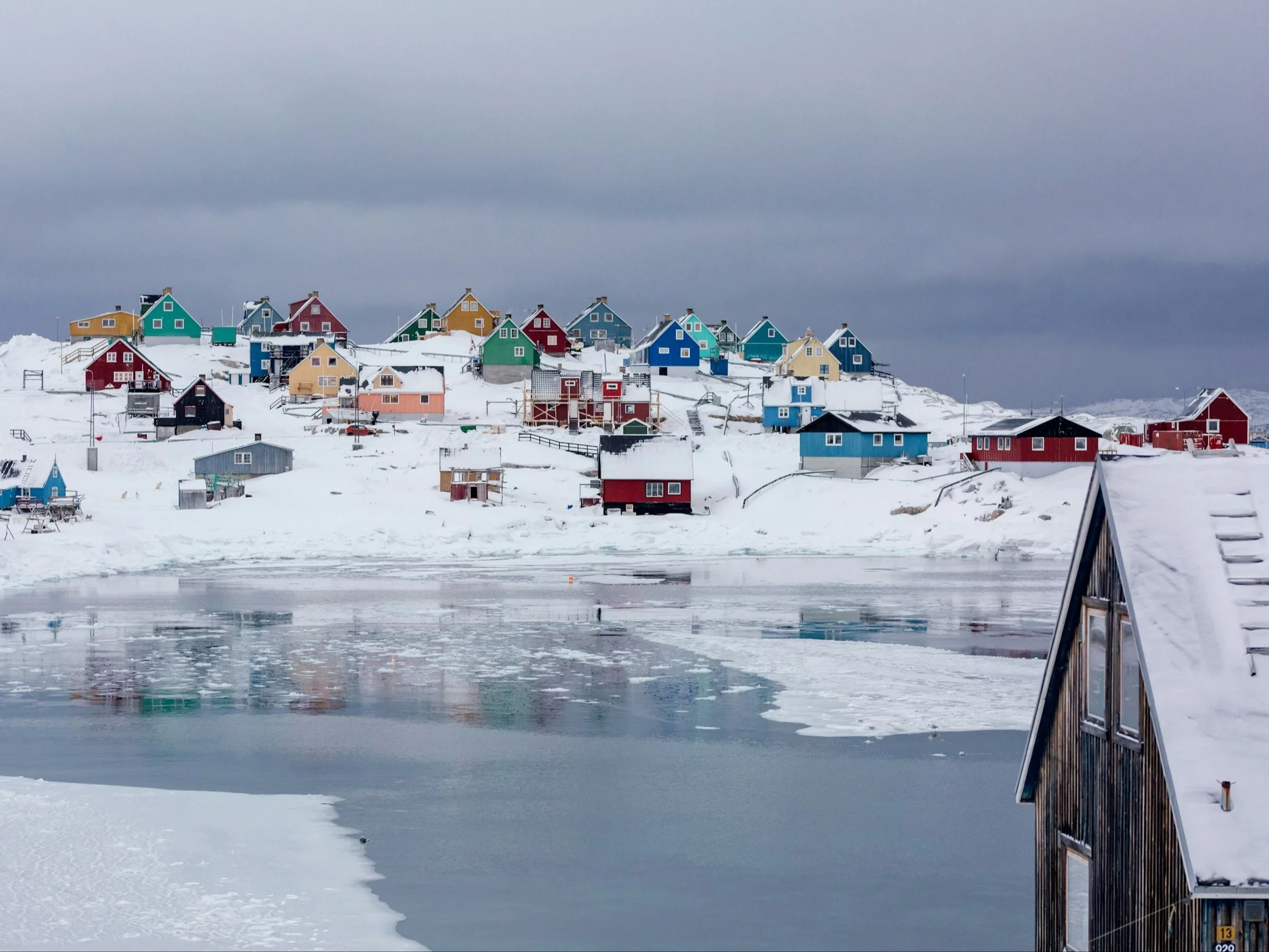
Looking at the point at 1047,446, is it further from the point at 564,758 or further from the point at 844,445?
the point at 564,758

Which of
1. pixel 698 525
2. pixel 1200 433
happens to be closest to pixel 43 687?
pixel 698 525

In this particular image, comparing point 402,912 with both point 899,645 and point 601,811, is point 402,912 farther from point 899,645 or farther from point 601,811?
point 899,645

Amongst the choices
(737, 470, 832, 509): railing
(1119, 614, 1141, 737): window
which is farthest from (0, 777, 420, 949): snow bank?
(737, 470, 832, 509): railing

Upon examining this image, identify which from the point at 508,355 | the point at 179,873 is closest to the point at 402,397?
the point at 508,355

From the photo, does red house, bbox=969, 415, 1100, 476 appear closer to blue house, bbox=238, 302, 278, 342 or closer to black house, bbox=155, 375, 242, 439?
black house, bbox=155, 375, 242, 439

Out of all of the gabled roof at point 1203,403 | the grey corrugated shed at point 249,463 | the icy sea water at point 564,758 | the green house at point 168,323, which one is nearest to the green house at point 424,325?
the green house at point 168,323

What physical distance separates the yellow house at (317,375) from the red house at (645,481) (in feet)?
104

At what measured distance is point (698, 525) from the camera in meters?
67.1

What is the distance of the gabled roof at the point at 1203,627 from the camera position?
9172mm

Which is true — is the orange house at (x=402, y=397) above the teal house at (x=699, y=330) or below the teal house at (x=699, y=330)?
below

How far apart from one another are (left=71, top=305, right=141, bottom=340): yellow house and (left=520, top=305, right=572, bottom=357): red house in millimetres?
32710

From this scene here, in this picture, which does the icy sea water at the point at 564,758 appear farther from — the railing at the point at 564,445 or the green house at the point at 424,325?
the green house at the point at 424,325

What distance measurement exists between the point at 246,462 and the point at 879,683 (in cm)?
5143

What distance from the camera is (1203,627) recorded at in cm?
984
